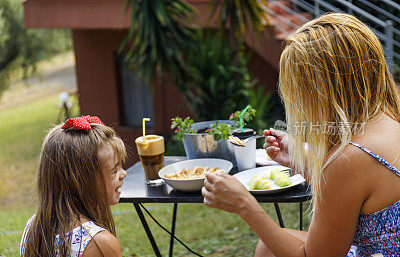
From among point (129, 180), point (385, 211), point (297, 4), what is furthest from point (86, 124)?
→ point (297, 4)

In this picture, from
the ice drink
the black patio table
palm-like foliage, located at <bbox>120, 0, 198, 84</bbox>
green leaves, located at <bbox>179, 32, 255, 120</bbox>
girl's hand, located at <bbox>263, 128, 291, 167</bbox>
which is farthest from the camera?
green leaves, located at <bbox>179, 32, 255, 120</bbox>

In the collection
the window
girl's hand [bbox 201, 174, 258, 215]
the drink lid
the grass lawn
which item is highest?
the drink lid

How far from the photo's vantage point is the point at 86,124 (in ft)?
5.80

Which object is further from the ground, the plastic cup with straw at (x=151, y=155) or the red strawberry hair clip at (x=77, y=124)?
the red strawberry hair clip at (x=77, y=124)

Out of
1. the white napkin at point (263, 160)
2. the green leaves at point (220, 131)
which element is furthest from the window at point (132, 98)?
the green leaves at point (220, 131)

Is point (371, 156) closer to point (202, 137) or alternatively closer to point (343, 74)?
point (343, 74)

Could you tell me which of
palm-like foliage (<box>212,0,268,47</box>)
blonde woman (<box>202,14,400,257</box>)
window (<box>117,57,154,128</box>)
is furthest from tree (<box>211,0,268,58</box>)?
blonde woman (<box>202,14,400,257</box>)

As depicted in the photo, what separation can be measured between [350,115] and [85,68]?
23.1 feet

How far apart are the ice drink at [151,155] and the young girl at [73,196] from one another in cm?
44

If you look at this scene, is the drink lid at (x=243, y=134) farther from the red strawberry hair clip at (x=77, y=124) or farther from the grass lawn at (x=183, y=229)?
A: the grass lawn at (x=183, y=229)

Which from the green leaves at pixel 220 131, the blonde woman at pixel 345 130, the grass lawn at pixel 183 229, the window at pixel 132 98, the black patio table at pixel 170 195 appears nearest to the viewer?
→ the blonde woman at pixel 345 130

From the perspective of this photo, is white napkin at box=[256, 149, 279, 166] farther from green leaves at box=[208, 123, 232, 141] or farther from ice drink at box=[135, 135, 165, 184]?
ice drink at box=[135, 135, 165, 184]

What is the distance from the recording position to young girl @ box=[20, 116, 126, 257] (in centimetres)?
163

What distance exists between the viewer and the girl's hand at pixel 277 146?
214 centimetres
